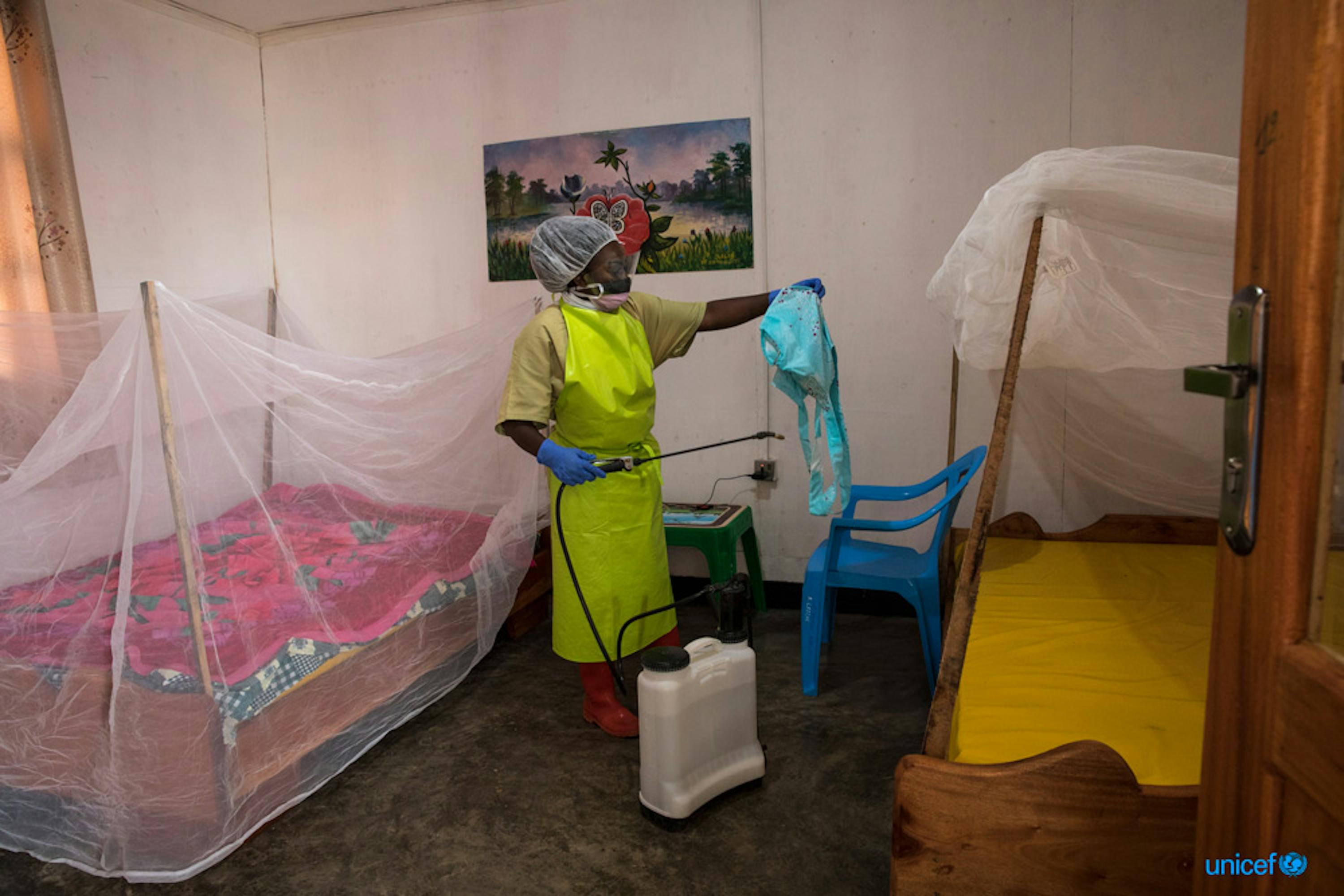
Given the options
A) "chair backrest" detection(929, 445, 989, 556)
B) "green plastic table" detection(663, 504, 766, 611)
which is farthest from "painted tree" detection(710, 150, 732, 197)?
"chair backrest" detection(929, 445, 989, 556)

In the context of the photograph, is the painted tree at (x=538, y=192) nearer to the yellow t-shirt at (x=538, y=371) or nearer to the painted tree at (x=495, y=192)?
the painted tree at (x=495, y=192)

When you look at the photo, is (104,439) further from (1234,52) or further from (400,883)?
(1234,52)

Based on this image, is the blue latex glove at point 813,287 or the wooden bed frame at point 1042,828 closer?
the wooden bed frame at point 1042,828

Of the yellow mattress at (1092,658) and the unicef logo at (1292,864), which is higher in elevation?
the unicef logo at (1292,864)

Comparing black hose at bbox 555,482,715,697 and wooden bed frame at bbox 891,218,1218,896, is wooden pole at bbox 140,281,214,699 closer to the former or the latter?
black hose at bbox 555,482,715,697

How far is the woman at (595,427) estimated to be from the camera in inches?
91.9

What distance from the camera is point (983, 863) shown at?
54.7 inches

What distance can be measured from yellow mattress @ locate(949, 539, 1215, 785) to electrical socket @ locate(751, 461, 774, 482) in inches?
38.6

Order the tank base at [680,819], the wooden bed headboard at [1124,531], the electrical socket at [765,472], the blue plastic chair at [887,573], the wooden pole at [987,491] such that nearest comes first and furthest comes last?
the wooden pole at [987,491]
the tank base at [680,819]
the blue plastic chair at [887,573]
the wooden bed headboard at [1124,531]
the electrical socket at [765,472]

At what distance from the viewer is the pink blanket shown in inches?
78.2

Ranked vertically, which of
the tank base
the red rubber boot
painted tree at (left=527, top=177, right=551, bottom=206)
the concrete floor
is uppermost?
painted tree at (left=527, top=177, right=551, bottom=206)

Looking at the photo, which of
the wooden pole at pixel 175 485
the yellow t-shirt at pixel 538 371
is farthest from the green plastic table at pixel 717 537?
the wooden pole at pixel 175 485

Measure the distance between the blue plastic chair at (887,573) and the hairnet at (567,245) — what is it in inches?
45.5

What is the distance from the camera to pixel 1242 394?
76 centimetres
